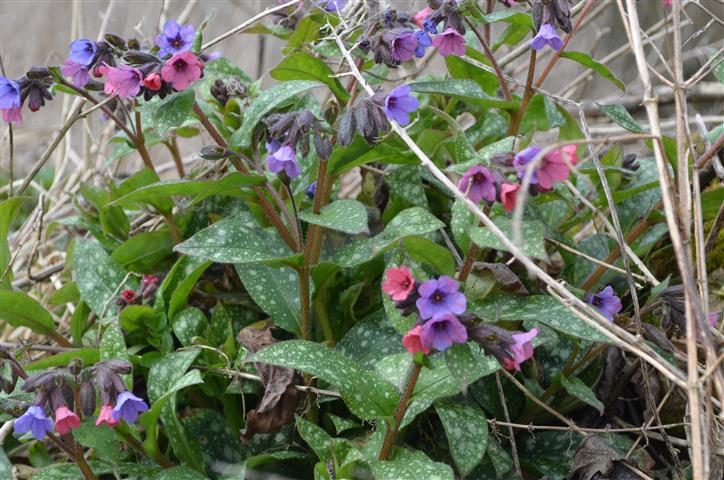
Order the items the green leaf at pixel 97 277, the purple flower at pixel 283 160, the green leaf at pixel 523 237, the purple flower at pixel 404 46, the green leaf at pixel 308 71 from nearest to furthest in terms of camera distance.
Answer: the green leaf at pixel 523 237 < the purple flower at pixel 283 160 < the purple flower at pixel 404 46 < the green leaf at pixel 308 71 < the green leaf at pixel 97 277

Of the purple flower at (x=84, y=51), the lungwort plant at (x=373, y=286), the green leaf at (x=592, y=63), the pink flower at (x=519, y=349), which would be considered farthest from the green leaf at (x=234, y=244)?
the green leaf at (x=592, y=63)

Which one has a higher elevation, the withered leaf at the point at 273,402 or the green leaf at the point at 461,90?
the green leaf at the point at 461,90

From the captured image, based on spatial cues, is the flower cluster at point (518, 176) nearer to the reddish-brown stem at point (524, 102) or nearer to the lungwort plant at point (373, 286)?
the lungwort plant at point (373, 286)

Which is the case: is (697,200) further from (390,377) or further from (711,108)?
(711,108)

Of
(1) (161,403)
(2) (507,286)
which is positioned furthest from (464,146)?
(1) (161,403)

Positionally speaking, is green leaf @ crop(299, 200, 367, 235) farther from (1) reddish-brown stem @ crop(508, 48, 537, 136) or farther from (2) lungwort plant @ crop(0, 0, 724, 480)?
(1) reddish-brown stem @ crop(508, 48, 537, 136)

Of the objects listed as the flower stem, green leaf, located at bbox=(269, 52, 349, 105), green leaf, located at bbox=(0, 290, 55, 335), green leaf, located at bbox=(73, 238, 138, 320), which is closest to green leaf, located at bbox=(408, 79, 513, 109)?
green leaf, located at bbox=(269, 52, 349, 105)
